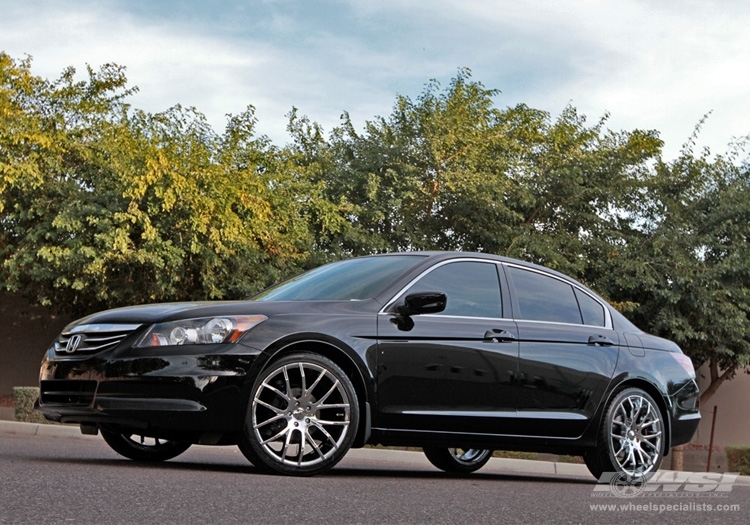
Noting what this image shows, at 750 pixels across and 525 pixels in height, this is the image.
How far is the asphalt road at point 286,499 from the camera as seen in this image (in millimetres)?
4777

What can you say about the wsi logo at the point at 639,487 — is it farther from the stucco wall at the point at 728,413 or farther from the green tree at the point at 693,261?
the stucco wall at the point at 728,413

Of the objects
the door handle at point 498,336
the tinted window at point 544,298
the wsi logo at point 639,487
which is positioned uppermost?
the tinted window at point 544,298

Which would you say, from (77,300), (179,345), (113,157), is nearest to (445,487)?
(179,345)

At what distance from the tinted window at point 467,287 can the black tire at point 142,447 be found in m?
2.17

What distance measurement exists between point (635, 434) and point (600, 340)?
2.63ft

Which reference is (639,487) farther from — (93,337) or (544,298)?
(93,337)

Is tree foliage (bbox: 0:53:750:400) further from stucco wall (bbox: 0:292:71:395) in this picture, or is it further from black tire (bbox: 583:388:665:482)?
black tire (bbox: 583:388:665:482)

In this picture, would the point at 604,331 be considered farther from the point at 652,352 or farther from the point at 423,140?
the point at 423,140

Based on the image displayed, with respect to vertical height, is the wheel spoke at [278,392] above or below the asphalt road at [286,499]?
above

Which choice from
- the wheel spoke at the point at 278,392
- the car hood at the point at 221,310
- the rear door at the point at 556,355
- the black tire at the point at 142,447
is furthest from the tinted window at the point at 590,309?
the black tire at the point at 142,447

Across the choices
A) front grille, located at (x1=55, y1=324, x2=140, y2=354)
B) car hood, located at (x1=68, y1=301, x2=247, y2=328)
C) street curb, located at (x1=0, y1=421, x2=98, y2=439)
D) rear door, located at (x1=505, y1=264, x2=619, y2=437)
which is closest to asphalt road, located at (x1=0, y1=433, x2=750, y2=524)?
rear door, located at (x1=505, y1=264, x2=619, y2=437)

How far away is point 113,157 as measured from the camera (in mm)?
22578

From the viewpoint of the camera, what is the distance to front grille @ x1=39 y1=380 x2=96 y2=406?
682 centimetres

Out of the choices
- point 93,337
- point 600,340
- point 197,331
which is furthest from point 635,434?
point 93,337
